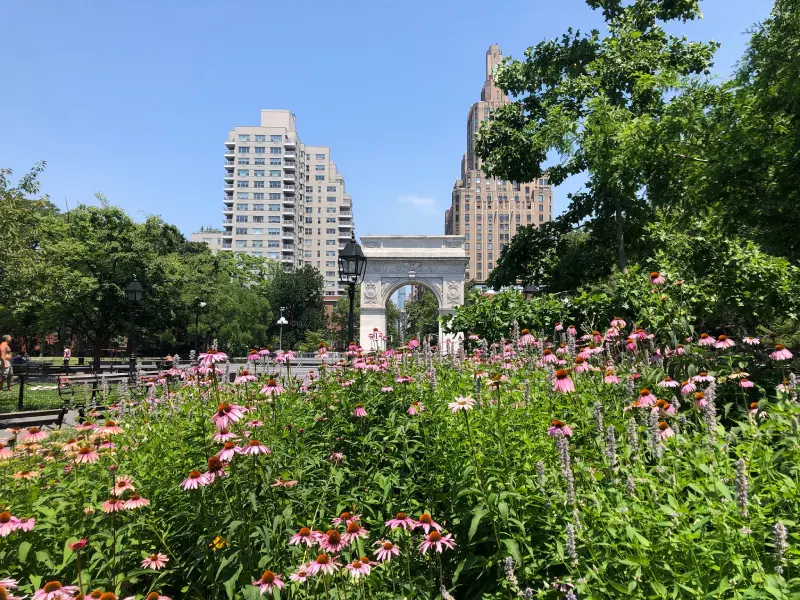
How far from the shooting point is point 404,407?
4.53 meters

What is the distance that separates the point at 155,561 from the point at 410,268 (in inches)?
1473

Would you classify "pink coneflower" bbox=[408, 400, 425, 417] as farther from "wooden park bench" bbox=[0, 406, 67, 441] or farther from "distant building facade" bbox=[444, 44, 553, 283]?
"distant building facade" bbox=[444, 44, 553, 283]

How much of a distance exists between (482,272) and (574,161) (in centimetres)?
9870

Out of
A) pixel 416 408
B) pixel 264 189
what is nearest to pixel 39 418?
pixel 416 408

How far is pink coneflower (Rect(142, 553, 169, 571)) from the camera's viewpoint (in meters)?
2.86

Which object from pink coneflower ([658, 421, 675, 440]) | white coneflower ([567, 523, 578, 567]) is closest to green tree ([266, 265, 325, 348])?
pink coneflower ([658, 421, 675, 440])

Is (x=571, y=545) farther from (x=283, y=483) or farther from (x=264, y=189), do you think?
(x=264, y=189)

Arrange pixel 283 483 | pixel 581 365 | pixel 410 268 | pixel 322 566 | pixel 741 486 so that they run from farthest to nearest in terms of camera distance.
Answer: pixel 410 268 < pixel 581 365 < pixel 283 483 < pixel 322 566 < pixel 741 486

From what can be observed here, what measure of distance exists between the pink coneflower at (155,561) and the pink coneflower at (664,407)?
2.99m

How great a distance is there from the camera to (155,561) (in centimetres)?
290

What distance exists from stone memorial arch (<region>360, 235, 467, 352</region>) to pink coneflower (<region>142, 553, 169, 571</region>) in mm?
35777

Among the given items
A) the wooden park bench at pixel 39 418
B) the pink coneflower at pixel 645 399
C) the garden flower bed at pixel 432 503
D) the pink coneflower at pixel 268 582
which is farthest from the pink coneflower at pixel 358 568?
the wooden park bench at pixel 39 418

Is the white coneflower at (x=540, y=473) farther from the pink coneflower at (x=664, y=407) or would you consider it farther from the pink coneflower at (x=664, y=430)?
the pink coneflower at (x=664, y=407)

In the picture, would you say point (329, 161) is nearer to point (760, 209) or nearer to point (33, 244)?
point (33, 244)
